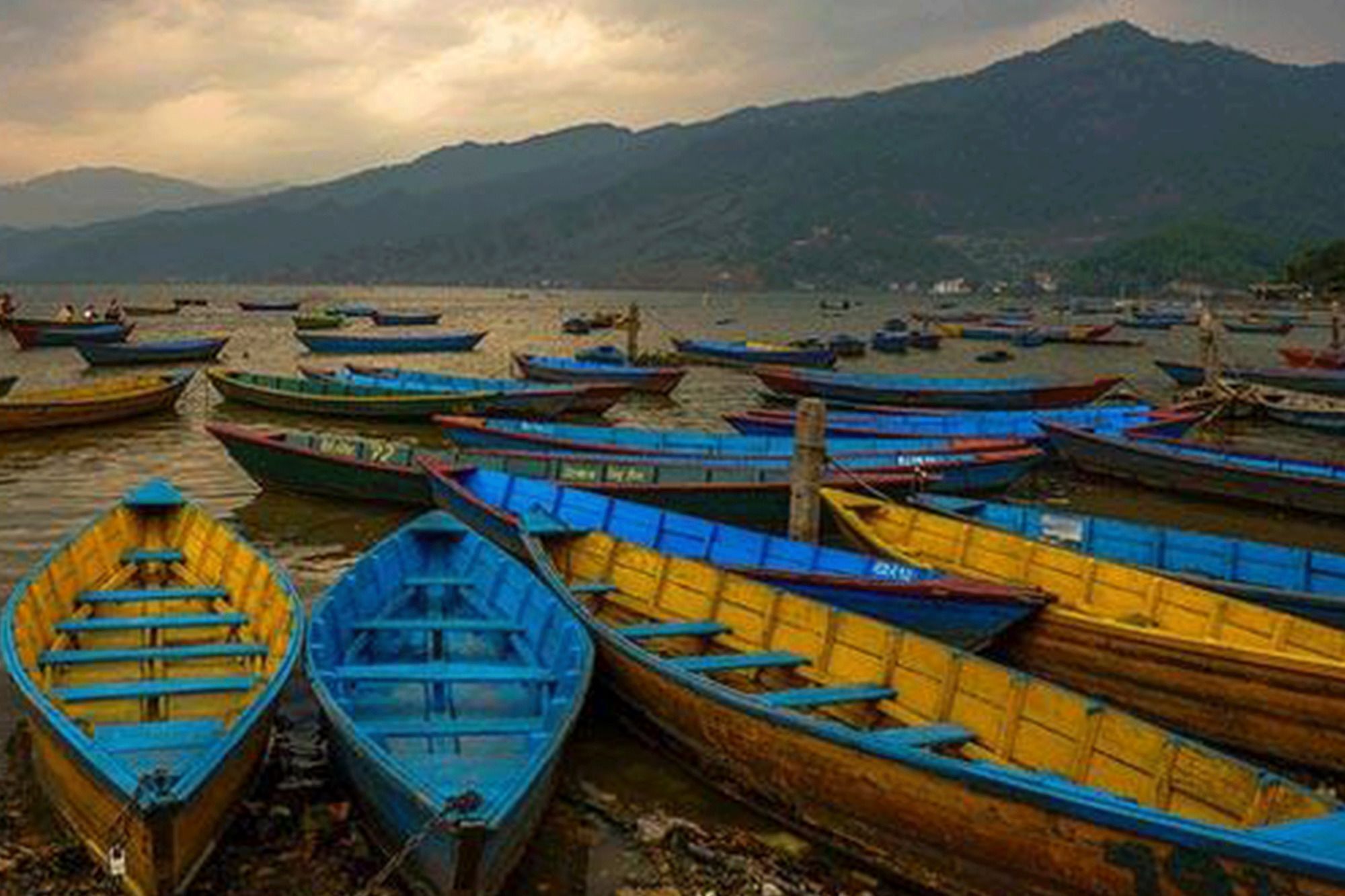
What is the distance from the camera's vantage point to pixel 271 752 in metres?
11.0

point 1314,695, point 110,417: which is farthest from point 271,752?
point 110,417

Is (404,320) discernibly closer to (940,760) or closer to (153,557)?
(153,557)

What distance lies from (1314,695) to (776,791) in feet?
19.4

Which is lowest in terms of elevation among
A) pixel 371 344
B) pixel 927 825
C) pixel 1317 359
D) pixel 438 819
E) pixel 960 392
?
pixel 371 344

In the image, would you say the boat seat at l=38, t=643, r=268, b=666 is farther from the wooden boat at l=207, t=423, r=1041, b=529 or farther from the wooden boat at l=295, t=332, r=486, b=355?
the wooden boat at l=295, t=332, r=486, b=355

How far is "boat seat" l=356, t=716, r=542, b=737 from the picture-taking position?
9.61 metres

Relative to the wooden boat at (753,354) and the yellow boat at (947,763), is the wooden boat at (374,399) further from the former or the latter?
the wooden boat at (753,354)

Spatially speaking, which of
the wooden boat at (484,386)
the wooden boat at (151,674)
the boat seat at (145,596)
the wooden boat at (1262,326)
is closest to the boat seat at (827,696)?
the wooden boat at (151,674)

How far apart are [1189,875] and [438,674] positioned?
702 centimetres

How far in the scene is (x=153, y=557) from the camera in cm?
1406

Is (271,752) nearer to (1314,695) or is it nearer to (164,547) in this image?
(164,547)

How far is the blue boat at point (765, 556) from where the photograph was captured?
12.9 metres

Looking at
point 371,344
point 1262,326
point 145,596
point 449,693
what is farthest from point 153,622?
point 1262,326

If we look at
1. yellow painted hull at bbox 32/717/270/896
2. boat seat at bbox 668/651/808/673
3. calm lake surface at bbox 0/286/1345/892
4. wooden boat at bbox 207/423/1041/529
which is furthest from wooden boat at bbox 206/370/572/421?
yellow painted hull at bbox 32/717/270/896
